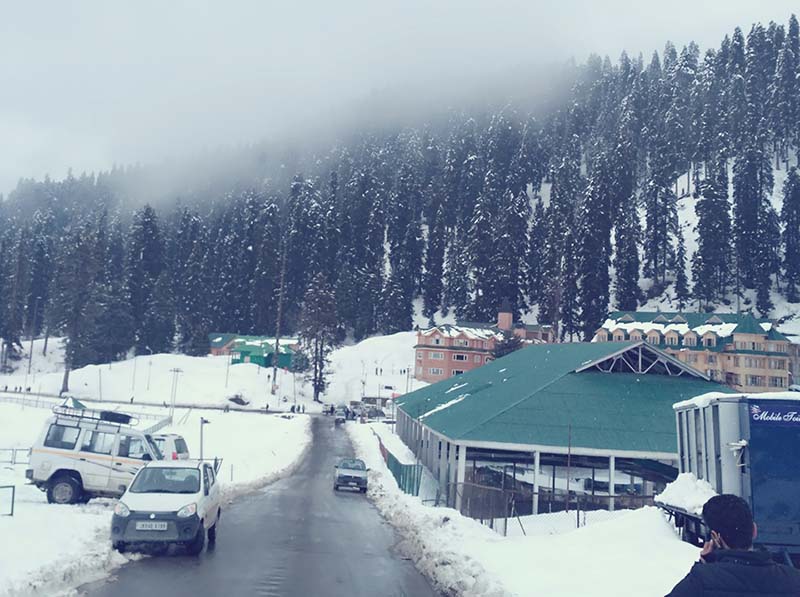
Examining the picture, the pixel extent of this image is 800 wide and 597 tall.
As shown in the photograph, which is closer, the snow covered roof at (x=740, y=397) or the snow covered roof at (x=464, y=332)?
the snow covered roof at (x=740, y=397)

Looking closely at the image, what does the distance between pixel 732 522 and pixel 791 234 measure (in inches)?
4706

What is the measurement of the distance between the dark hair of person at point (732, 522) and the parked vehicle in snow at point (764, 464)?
8.99 meters

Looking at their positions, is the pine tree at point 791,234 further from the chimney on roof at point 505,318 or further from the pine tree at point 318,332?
the pine tree at point 318,332

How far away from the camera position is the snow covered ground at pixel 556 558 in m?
11.1

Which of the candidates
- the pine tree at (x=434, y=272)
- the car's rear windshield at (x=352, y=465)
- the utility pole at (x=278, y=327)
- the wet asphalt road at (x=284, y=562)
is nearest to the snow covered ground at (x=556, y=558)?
the wet asphalt road at (x=284, y=562)

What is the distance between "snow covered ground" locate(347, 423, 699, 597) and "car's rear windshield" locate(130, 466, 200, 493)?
16.7 feet

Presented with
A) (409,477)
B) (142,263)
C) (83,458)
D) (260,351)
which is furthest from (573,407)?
(142,263)

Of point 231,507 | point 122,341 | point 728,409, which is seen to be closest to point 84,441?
point 231,507

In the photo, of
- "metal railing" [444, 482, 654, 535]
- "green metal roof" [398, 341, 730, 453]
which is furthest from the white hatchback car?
"green metal roof" [398, 341, 730, 453]

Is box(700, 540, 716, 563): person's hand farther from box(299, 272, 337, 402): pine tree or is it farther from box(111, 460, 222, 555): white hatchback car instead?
box(299, 272, 337, 402): pine tree

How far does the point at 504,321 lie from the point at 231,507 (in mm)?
85705

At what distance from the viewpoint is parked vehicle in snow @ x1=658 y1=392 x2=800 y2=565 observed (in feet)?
40.5

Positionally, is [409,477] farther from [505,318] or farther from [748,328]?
[505,318]

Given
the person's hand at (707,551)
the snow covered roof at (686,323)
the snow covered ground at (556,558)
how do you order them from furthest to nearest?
the snow covered roof at (686,323) → the snow covered ground at (556,558) → the person's hand at (707,551)
